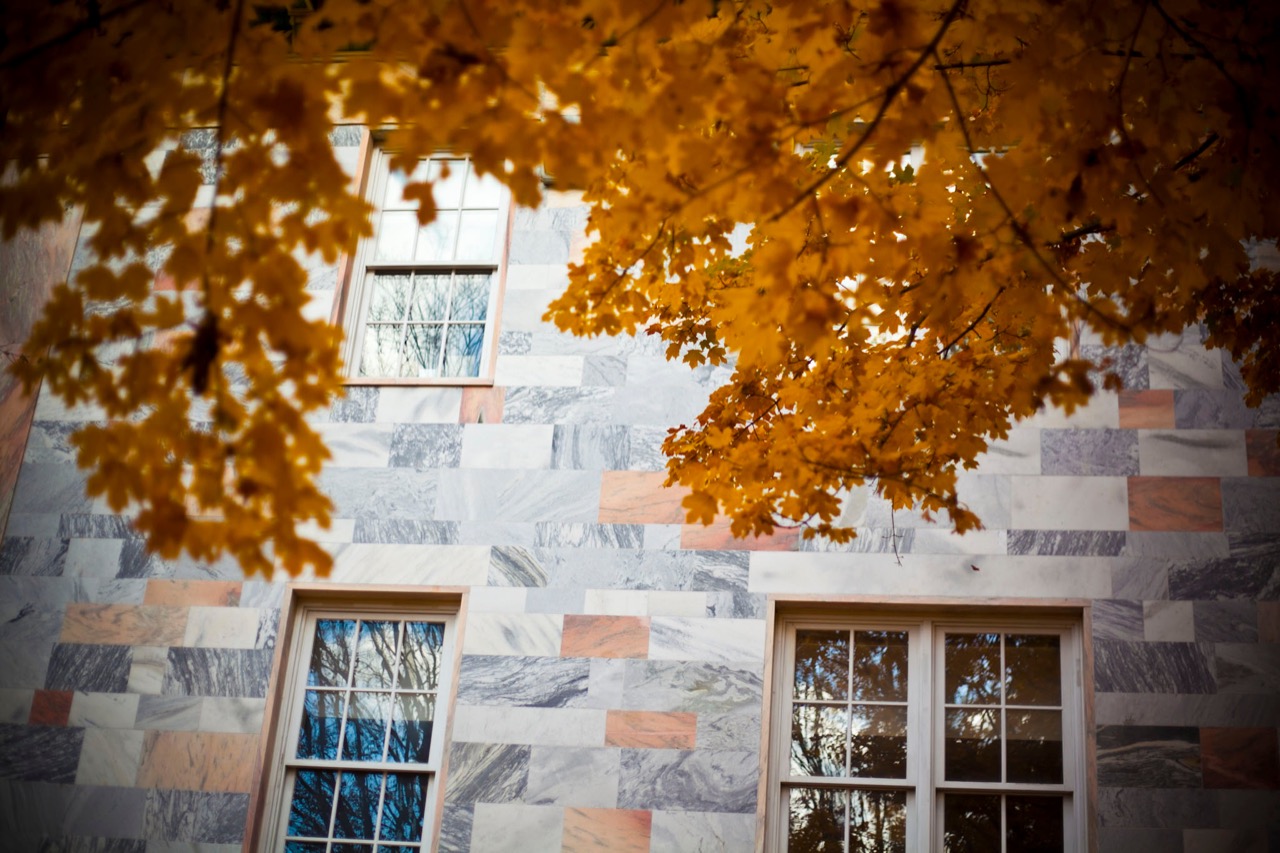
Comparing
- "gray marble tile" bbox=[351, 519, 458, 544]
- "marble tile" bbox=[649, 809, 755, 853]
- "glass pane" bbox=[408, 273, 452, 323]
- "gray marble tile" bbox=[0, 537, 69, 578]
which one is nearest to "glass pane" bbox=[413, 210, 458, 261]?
"glass pane" bbox=[408, 273, 452, 323]

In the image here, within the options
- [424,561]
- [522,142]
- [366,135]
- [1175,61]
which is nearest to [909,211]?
[1175,61]

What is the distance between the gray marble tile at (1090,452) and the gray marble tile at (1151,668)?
79 centimetres

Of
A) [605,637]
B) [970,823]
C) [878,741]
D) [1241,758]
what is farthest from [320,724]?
[1241,758]

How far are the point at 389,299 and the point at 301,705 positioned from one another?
7.12 ft

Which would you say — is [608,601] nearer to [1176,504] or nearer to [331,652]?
[331,652]

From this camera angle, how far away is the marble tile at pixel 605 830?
490 cm

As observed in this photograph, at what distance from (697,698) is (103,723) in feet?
8.98

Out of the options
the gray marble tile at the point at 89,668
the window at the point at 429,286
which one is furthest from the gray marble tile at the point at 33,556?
the window at the point at 429,286

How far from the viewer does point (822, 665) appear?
5219 millimetres

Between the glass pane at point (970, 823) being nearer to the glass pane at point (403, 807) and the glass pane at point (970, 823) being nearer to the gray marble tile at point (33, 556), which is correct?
the glass pane at point (403, 807)

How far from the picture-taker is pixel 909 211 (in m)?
2.87

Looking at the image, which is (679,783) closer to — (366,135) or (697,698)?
(697,698)

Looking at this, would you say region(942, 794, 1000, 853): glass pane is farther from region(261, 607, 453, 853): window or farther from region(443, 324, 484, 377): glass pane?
region(443, 324, 484, 377): glass pane

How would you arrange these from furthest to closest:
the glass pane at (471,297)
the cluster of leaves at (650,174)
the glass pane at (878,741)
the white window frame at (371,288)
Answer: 1. the glass pane at (471,297)
2. the white window frame at (371,288)
3. the glass pane at (878,741)
4. the cluster of leaves at (650,174)
